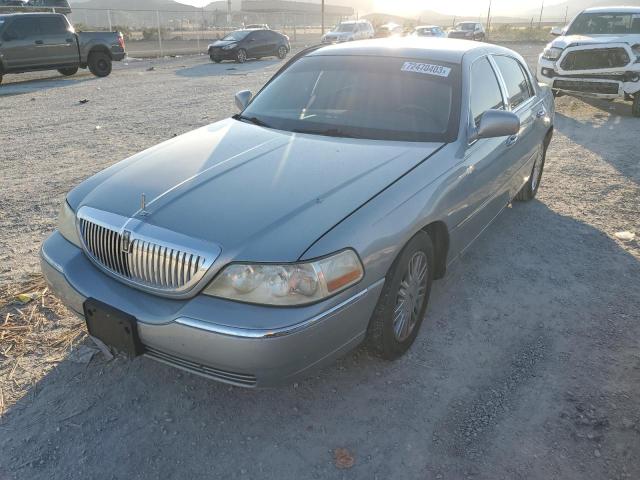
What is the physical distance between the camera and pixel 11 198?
17.8 feet

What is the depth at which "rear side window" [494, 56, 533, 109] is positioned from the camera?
4348mm

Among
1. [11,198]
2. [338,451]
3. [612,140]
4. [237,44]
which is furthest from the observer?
[237,44]

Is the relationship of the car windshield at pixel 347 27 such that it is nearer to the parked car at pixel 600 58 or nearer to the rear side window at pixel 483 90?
the parked car at pixel 600 58

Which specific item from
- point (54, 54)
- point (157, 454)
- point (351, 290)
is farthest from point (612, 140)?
point (54, 54)

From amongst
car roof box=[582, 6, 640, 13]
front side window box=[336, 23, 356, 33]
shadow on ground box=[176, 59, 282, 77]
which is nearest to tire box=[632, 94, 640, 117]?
car roof box=[582, 6, 640, 13]

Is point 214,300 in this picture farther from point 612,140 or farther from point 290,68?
point 612,140

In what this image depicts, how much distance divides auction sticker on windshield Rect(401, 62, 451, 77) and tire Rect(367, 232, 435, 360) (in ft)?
4.22

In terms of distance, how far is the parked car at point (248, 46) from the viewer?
70.0 ft

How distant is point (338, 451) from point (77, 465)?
1.16 m

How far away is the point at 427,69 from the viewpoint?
3.61 meters

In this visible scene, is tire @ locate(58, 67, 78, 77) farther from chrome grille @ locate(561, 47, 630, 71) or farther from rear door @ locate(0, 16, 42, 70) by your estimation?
chrome grille @ locate(561, 47, 630, 71)

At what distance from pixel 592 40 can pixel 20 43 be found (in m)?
14.0

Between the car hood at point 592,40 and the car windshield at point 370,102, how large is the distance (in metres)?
7.85

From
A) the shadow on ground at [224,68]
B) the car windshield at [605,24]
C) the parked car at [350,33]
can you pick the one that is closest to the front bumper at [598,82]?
the car windshield at [605,24]
